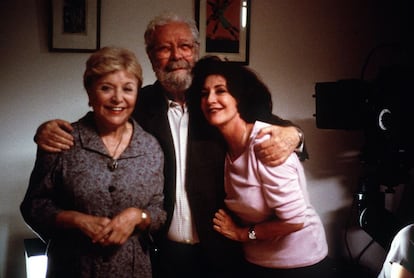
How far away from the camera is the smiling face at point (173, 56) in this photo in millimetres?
1028

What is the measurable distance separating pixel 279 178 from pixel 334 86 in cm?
35

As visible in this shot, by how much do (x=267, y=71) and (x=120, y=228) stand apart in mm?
565

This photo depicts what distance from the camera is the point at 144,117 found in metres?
1.02

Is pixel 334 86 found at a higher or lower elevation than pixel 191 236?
higher

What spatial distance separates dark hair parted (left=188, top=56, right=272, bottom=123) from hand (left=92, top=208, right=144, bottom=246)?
0.95 feet

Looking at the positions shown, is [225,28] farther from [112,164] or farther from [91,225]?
[91,225]

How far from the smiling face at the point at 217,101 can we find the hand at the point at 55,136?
31cm

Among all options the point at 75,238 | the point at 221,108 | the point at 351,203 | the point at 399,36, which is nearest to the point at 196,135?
the point at 221,108

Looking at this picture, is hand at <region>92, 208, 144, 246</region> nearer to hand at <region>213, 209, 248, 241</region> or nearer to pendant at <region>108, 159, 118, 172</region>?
pendant at <region>108, 159, 118, 172</region>

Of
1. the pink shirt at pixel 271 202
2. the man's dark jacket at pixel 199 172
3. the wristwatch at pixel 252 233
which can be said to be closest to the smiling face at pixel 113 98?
the man's dark jacket at pixel 199 172

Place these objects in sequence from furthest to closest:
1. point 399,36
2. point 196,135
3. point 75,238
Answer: point 399,36 < point 196,135 < point 75,238

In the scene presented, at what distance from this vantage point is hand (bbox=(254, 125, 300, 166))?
3.44ft

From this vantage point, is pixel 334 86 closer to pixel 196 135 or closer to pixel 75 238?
pixel 196 135

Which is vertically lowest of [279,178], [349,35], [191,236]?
[191,236]
